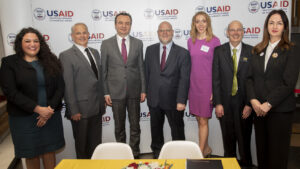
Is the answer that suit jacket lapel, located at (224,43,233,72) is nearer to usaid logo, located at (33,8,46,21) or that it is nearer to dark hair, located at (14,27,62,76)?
dark hair, located at (14,27,62,76)

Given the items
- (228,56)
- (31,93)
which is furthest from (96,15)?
(228,56)

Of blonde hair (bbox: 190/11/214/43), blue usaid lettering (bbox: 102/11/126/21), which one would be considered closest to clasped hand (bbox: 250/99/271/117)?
blonde hair (bbox: 190/11/214/43)

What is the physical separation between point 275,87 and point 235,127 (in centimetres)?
73

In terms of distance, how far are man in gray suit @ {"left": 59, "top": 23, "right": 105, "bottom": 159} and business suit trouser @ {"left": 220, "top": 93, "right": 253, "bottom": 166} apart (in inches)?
62.7

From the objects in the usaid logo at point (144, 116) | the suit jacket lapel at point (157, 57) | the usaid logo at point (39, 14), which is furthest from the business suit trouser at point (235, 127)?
the usaid logo at point (39, 14)

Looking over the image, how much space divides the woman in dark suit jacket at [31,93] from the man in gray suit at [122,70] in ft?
2.19

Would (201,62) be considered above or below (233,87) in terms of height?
above

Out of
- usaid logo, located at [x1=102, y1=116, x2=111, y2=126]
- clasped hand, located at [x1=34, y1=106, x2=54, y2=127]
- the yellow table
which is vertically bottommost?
usaid logo, located at [x1=102, y1=116, x2=111, y2=126]

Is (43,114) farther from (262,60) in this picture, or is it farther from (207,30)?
(262,60)

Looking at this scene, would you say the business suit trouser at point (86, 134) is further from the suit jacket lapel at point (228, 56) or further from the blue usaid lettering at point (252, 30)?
the blue usaid lettering at point (252, 30)

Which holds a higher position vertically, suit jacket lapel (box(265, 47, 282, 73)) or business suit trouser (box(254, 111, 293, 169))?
suit jacket lapel (box(265, 47, 282, 73))

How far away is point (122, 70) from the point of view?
3.00m

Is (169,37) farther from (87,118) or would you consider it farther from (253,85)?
(87,118)

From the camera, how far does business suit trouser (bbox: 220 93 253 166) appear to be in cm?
273
